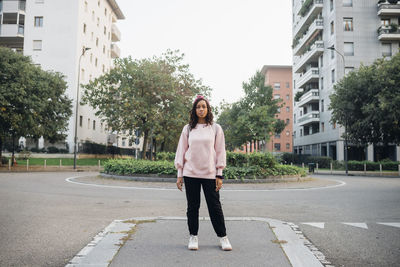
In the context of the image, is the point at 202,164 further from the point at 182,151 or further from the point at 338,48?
the point at 338,48

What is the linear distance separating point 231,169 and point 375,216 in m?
8.63

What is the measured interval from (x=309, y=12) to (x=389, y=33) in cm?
1165

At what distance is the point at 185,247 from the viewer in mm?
4207

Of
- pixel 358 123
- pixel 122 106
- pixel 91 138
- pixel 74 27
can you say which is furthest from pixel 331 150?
pixel 74 27

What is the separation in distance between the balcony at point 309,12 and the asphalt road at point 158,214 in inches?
1604

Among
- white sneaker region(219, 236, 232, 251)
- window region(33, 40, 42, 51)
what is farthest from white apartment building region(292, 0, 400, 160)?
white sneaker region(219, 236, 232, 251)

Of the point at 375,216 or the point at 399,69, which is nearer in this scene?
the point at 375,216

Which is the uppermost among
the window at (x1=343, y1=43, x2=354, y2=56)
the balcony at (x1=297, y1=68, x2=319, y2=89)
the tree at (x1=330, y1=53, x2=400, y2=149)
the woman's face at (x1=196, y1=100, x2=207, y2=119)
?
the window at (x1=343, y1=43, x2=354, y2=56)

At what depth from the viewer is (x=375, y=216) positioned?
685cm

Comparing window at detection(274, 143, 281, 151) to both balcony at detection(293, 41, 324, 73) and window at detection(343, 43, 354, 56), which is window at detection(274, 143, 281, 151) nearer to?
balcony at detection(293, 41, 324, 73)

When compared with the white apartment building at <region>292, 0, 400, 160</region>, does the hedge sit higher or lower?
lower

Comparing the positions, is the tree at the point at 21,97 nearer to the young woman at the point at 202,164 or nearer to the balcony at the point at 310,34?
the young woman at the point at 202,164

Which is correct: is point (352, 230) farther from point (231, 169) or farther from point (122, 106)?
point (122, 106)

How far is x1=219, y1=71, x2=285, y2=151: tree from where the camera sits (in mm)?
43156
